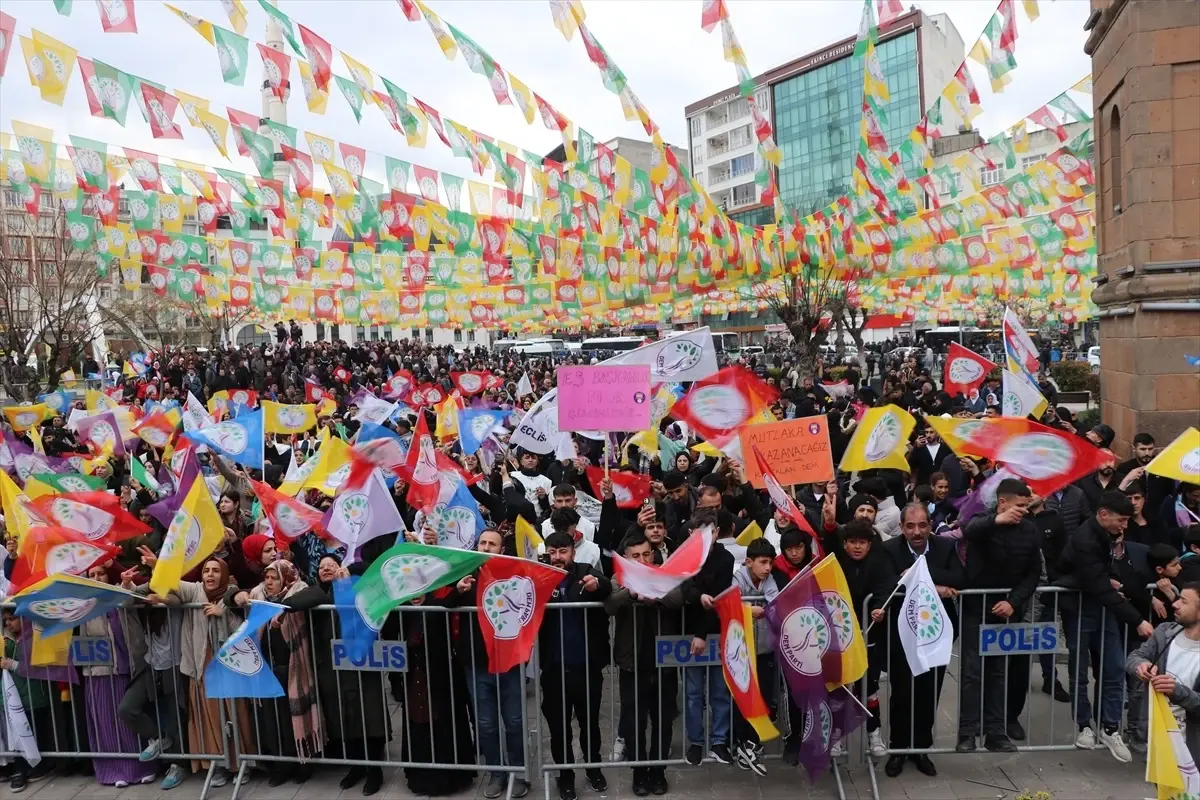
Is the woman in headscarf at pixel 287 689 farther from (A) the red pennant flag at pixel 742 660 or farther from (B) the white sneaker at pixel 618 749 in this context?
(A) the red pennant flag at pixel 742 660

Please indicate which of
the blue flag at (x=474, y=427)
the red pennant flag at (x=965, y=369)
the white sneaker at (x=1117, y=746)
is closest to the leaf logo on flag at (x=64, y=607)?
the blue flag at (x=474, y=427)

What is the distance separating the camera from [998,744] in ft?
17.5

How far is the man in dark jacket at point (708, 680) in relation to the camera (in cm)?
523

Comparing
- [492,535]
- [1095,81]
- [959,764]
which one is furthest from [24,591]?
[1095,81]

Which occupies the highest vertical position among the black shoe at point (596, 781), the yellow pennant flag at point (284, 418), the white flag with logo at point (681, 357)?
the white flag with logo at point (681, 357)

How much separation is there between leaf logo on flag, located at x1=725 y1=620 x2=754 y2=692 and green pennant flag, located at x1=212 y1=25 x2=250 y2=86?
29.4ft

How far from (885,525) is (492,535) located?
3.25 meters

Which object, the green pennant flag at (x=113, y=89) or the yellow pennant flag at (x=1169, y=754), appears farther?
the green pennant flag at (x=113, y=89)

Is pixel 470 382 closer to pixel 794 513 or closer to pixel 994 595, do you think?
pixel 794 513

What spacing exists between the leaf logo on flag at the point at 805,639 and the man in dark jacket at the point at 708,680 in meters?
0.45

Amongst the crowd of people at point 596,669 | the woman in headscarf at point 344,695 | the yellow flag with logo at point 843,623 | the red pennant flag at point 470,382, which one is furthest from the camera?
the red pennant flag at point 470,382

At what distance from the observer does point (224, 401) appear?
48.5 feet

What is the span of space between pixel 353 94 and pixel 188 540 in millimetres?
7917

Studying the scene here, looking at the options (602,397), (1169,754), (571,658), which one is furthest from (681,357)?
(1169,754)
